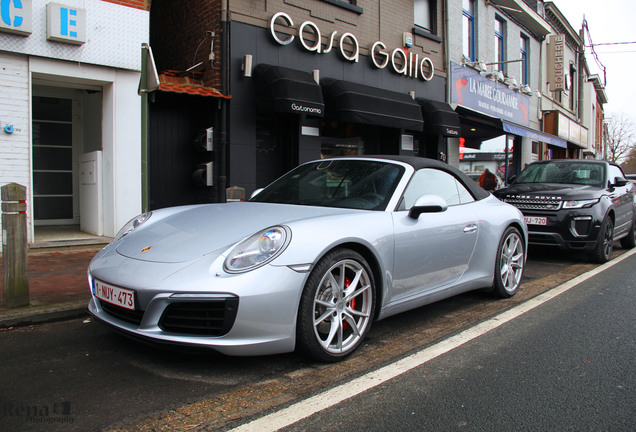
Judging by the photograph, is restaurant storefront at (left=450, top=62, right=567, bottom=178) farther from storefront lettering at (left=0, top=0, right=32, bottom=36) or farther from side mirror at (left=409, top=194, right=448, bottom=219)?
side mirror at (left=409, top=194, right=448, bottom=219)

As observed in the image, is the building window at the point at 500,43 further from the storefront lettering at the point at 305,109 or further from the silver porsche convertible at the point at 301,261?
the silver porsche convertible at the point at 301,261

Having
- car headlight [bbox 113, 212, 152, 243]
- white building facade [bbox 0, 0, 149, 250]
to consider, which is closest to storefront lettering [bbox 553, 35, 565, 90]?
white building facade [bbox 0, 0, 149, 250]

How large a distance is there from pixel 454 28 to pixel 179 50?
845 cm

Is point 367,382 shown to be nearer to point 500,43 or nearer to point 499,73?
point 499,73

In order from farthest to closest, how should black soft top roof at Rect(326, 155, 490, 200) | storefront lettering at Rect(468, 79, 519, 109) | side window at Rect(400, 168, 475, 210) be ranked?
storefront lettering at Rect(468, 79, 519, 109), black soft top roof at Rect(326, 155, 490, 200), side window at Rect(400, 168, 475, 210)

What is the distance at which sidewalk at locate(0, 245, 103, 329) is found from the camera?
399cm

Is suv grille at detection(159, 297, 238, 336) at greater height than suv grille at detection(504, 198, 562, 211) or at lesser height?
lesser

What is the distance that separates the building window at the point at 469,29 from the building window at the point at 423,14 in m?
2.10

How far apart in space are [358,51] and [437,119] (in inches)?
113

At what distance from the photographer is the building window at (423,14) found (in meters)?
13.9

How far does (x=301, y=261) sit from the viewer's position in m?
2.90

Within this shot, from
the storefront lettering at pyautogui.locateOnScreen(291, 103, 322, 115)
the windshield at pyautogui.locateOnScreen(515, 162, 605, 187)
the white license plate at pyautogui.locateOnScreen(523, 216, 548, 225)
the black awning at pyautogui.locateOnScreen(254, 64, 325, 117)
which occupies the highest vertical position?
the black awning at pyautogui.locateOnScreen(254, 64, 325, 117)

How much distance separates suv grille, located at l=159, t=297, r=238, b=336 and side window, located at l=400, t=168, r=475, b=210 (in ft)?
5.39

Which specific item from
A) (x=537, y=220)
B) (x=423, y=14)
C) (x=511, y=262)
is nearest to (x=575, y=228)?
(x=537, y=220)
